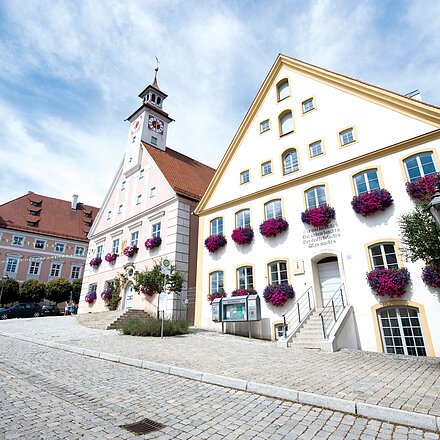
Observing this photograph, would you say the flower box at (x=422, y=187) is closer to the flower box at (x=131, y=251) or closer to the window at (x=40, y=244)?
the flower box at (x=131, y=251)

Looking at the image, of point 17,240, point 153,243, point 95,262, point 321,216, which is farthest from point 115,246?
point 17,240

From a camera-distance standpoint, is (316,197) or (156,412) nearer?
(156,412)

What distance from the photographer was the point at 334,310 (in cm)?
1105

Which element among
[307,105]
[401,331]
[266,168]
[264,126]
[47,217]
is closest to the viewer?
[401,331]

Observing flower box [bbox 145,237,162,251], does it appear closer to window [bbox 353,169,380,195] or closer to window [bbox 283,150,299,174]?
window [bbox 283,150,299,174]

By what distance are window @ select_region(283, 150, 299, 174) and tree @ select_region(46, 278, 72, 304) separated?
35.3 metres

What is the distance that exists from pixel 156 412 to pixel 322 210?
10.8m

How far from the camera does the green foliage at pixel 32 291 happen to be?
123 ft

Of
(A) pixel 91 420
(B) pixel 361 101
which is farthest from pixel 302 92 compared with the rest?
(A) pixel 91 420

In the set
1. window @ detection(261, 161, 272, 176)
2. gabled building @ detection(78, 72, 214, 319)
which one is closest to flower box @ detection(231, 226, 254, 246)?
window @ detection(261, 161, 272, 176)

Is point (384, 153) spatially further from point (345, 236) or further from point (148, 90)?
point (148, 90)

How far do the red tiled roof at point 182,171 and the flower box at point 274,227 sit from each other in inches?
304

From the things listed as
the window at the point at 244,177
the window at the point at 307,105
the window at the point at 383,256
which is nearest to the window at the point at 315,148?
the window at the point at 307,105

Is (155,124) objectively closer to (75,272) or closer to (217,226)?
(217,226)
